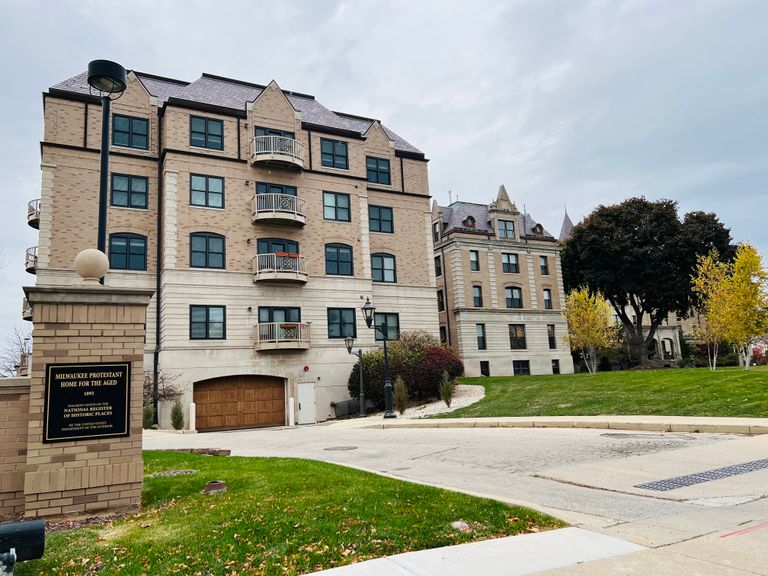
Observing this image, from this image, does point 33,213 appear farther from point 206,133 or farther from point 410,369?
point 410,369

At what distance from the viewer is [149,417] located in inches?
1001

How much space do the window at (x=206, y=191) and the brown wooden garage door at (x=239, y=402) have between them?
9405mm

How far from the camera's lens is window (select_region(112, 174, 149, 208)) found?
30.0 metres

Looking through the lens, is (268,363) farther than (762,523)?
Yes

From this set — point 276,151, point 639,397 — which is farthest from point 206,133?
point 639,397

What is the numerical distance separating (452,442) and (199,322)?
61.8 feet

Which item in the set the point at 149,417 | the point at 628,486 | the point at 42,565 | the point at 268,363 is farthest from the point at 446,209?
the point at 42,565

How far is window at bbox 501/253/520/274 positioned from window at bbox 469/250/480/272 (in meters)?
2.56

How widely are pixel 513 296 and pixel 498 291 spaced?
1777mm

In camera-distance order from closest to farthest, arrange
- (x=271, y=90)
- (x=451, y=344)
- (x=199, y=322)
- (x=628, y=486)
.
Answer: (x=628, y=486) → (x=199, y=322) → (x=271, y=90) → (x=451, y=344)

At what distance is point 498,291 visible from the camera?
48219mm

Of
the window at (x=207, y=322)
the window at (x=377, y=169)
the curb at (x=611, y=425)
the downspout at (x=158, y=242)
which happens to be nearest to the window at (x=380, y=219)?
the window at (x=377, y=169)

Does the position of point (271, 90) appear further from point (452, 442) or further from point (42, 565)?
point (42, 565)

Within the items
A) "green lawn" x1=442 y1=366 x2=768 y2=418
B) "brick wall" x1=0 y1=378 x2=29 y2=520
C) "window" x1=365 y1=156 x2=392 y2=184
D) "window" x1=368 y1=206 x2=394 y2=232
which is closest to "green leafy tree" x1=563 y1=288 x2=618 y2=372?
"window" x1=368 y1=206 x2=394 y2=232
